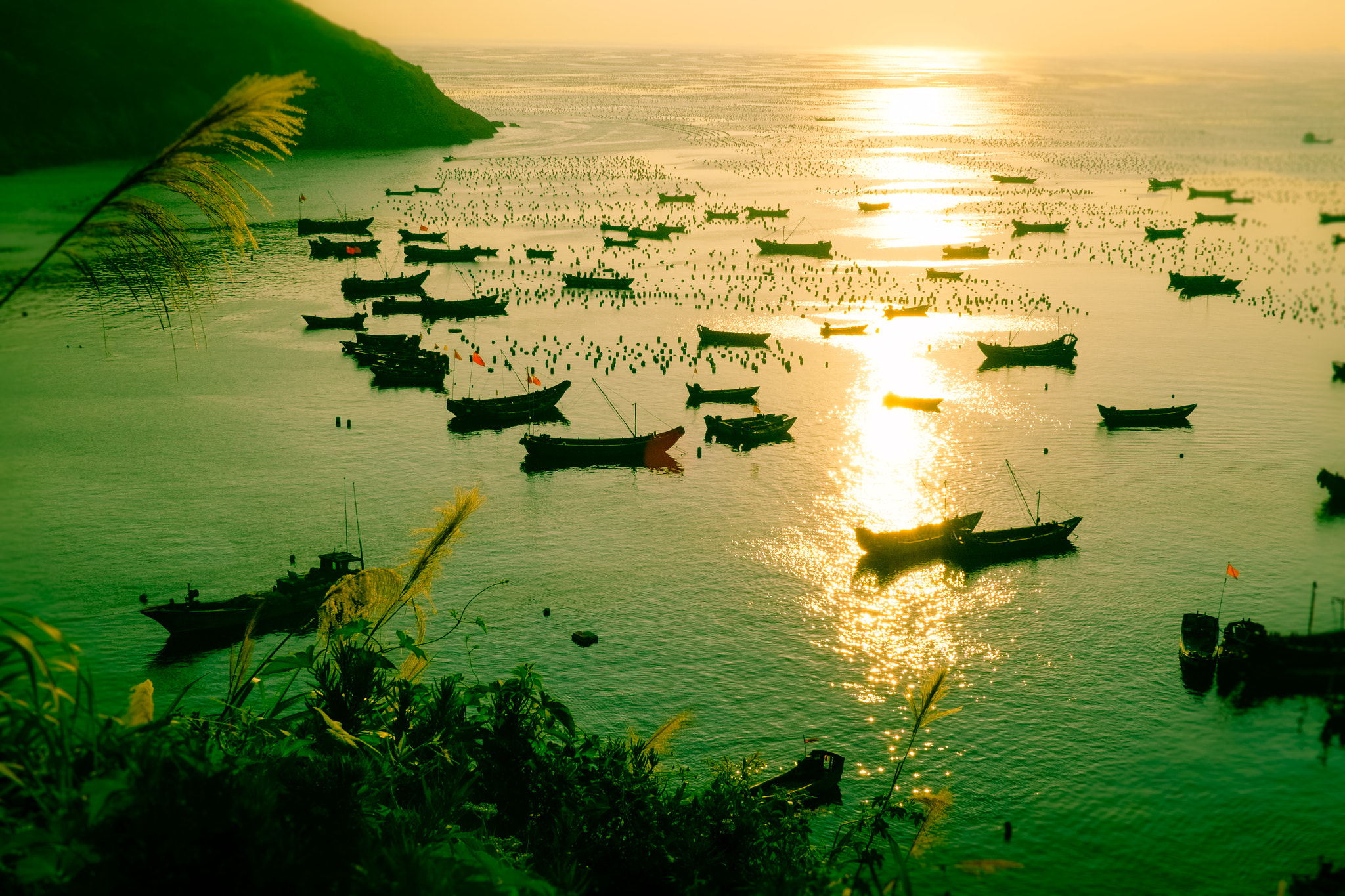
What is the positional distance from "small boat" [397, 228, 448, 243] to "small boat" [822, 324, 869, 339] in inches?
2411

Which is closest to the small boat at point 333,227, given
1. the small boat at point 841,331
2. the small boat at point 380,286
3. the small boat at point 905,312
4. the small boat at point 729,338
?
the small boat at point 380,286

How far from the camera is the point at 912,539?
181 feet

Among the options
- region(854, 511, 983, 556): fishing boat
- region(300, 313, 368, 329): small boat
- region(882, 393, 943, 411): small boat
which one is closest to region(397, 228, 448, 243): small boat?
region(300, 313, 368, 329): small boat

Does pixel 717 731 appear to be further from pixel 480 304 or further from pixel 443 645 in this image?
pixel 480 304

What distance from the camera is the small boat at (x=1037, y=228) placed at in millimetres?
149750

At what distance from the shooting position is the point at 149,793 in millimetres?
6891

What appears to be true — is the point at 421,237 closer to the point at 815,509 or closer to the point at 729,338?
the point at 729,338

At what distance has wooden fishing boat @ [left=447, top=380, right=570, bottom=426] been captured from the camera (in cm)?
7462

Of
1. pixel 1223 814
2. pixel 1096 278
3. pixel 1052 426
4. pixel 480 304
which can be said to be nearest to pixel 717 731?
pixel 1223 814

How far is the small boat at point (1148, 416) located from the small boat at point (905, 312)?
33.6 m

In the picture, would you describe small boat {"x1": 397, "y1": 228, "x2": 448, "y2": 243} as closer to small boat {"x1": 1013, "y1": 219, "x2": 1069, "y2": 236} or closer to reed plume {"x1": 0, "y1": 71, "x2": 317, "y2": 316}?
small boat {"x1": 1013, "y1": 219, "x2": 1069, "y2": 236}

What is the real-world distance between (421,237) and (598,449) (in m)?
76.4

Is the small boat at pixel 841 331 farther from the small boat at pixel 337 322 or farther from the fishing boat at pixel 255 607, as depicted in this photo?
the fishing boat at pixel 255 607

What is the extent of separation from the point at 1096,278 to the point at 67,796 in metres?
133
